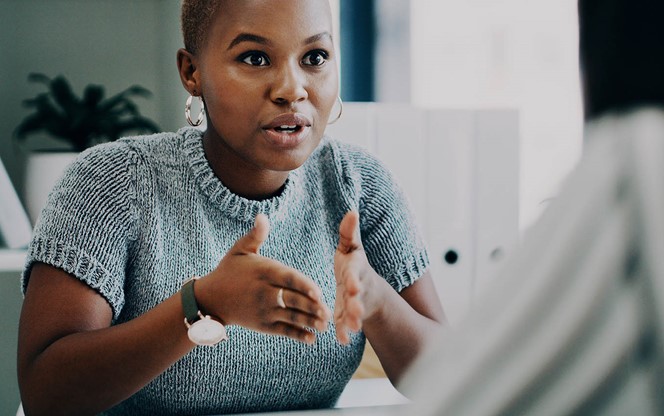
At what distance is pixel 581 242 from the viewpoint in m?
0.22

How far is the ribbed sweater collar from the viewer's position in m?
1.14

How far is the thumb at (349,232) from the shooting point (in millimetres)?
783

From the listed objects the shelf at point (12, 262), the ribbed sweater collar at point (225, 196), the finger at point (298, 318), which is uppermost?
the ribbed sweater collar at point (225, 196)

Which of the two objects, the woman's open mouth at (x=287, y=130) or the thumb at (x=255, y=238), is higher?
the woman's open mouth at (x=287, y=130)

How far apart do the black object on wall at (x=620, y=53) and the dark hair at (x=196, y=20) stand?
913 mm

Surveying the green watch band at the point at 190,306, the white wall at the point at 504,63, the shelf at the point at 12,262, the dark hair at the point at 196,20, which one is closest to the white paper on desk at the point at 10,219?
the shelf at the point at 12,262

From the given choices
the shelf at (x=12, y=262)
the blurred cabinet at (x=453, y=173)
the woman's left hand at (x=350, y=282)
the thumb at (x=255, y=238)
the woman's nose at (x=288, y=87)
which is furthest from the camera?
the blurred cabinet at (x=453, y=173)

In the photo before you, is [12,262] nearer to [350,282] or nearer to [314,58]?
[314,58]

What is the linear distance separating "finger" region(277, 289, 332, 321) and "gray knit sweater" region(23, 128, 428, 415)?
350mm

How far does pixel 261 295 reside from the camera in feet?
2.55

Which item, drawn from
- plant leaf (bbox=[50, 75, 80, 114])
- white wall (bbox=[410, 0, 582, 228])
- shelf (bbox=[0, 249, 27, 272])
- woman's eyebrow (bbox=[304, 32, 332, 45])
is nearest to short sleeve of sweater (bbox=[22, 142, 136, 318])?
woman's eyebrow (bbox=[304, 32, 332, 45])

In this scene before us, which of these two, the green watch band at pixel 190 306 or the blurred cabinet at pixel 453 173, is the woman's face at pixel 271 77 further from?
the blurred cabinet at pixel 453 173

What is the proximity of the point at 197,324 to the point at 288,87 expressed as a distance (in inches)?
13.9

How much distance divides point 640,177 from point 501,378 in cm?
7
